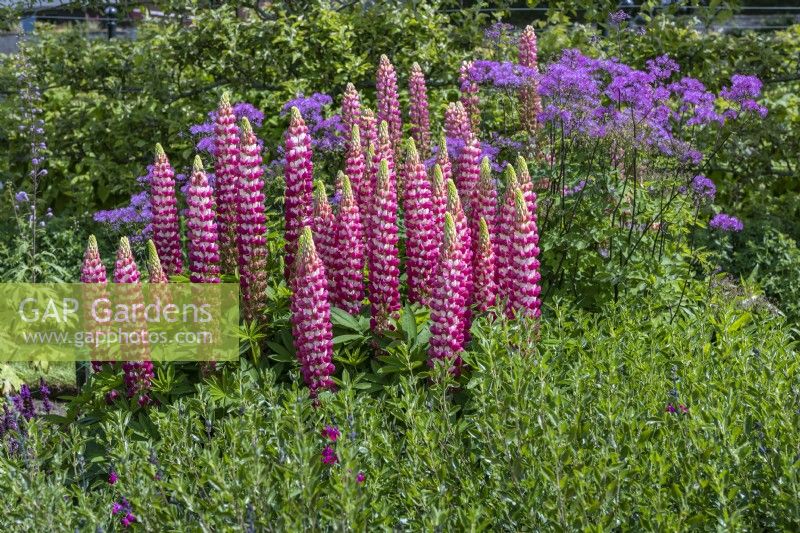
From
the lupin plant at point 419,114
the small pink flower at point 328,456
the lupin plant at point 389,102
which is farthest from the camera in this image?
the lupin plant at point 419,114

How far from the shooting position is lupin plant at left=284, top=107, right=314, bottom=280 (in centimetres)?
445

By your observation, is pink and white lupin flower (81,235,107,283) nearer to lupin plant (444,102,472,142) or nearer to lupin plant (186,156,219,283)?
lupin plant (186,156,219,283)

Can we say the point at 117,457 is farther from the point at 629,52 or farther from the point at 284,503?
the point at 629,52

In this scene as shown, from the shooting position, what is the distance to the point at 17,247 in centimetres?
777

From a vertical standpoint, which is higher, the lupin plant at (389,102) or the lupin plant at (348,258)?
the lupin plant at (389,102)

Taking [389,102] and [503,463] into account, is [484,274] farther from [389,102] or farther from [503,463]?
[389,102]

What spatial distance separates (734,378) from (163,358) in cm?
233

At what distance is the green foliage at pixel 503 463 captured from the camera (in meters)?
Result: 2.46

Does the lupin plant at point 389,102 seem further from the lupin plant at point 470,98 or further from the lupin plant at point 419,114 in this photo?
the lupin plant at point 470,98

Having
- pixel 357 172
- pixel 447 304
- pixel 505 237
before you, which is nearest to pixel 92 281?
pixel 357 172

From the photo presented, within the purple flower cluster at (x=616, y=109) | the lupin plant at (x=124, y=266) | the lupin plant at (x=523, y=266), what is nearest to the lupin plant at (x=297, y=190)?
the lupin plant at (x=124, y=266)

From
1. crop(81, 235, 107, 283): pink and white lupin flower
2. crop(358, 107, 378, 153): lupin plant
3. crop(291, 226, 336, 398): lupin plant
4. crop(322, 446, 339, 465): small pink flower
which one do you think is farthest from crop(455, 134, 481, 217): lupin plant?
crop(322, 446, 339, 465): small pink flower

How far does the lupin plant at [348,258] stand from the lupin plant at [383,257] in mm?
74

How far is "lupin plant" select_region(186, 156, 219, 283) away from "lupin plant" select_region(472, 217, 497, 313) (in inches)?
47.0
